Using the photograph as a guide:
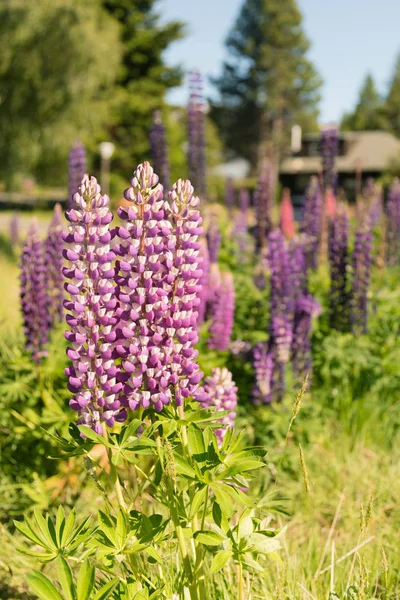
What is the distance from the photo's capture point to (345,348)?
399cm

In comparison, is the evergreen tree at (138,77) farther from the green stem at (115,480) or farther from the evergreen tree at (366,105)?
the evergreen tree at (366,105)

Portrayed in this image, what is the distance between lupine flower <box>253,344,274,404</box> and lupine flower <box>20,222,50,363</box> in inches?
43.6

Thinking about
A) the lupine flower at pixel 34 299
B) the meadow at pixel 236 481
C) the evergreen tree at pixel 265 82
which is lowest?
Result: the meadow at pixel 236 481

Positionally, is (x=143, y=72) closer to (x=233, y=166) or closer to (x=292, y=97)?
(x=292, y=97)

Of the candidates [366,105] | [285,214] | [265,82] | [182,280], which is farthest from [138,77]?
[366,105]

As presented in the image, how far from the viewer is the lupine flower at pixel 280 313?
327 cm

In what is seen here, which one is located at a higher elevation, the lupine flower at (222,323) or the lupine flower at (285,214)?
the lupine flower at (285,214)

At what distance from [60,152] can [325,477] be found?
19.8 metres

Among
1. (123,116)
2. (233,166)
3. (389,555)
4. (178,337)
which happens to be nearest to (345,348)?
(389,555)

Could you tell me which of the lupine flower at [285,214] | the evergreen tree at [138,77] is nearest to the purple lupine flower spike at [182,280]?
the lupine flower at [285,214]

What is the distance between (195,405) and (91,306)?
466 millimetres

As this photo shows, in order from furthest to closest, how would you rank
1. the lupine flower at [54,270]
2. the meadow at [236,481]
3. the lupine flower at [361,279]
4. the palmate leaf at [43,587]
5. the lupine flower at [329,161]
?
the lupine flower at [329,161] < the lupine flower at [361,279] < the lupine flower at [54,270] < the meadow at [236,481] < the palmate leaf at [43,587]

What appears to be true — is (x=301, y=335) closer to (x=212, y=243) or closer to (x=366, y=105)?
(x=212, y=243)

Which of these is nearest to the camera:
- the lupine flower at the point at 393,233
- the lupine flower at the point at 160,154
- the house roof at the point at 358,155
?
the lupine flower at the point at 160,154
